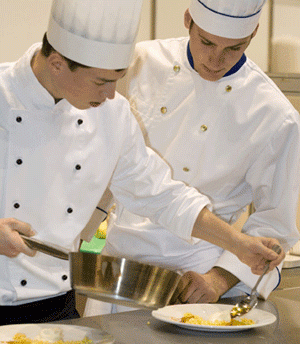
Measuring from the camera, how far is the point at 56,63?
53.5 inches

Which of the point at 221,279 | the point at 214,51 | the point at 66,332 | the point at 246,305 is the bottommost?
the point at 221,279

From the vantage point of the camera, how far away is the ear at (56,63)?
53.1 inches

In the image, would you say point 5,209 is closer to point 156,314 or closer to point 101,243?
point 156,314

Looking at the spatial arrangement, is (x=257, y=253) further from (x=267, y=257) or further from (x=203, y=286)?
(x=203, y=286)

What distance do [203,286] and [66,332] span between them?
Result: 0.49 meters

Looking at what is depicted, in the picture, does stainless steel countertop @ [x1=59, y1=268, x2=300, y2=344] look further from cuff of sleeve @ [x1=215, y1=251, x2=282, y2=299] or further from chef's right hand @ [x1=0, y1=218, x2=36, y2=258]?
chef's right hand @ [x1=0, y1=218, x2=36, y2=258]

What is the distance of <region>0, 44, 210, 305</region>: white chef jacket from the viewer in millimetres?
1397

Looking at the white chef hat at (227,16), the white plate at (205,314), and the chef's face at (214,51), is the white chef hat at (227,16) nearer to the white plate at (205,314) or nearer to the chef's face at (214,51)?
the chef's face at (214,51)

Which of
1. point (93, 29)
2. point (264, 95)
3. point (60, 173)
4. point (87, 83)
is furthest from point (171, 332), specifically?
point (264, 95)

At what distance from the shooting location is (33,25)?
8.68 ft

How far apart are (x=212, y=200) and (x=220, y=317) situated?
46cm

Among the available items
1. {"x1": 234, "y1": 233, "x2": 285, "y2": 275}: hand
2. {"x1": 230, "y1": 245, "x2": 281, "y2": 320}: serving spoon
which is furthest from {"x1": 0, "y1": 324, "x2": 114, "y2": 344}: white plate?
{"x1": 234, "y1": 233, "x2": 285, "y2": 275}: hand

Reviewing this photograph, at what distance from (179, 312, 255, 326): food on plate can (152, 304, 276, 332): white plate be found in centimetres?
1

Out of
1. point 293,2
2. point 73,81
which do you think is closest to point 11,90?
point 73,81
